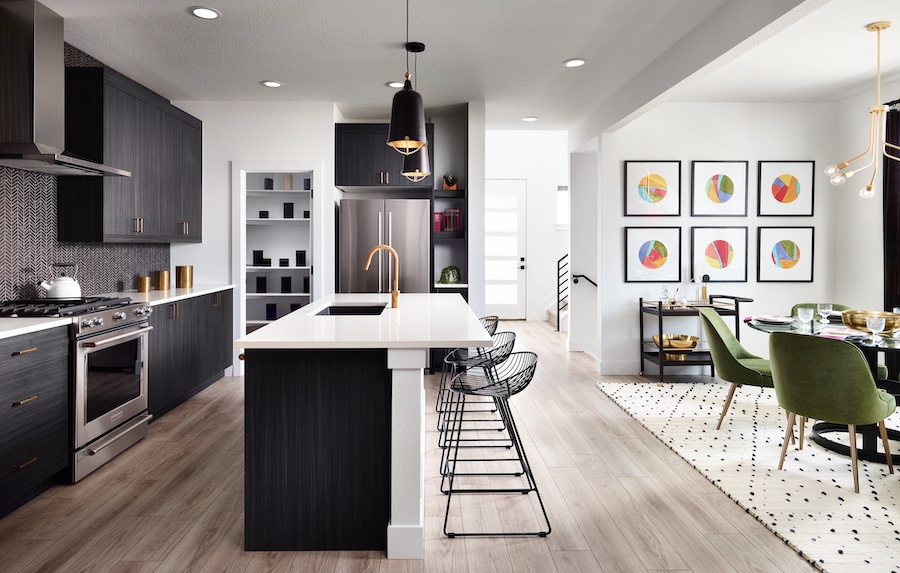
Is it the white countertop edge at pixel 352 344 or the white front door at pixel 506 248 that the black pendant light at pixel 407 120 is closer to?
the white countertop edge at pixel 352 344

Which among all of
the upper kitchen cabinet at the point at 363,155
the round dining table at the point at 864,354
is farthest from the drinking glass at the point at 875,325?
the upper kitchen cabinet at the point at 363,155

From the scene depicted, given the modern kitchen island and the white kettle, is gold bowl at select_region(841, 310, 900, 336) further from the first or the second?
the white kettle

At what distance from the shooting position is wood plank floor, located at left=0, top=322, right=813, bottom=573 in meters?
2.38

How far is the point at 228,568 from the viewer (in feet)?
7.66

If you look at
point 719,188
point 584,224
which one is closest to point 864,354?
point 719,188

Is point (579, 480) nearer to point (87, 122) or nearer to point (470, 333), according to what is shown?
point (470, 333)

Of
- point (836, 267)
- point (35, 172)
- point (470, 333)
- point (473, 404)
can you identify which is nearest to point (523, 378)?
point (470, 333)

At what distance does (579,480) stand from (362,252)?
138 inches

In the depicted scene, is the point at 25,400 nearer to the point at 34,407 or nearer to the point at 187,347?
the point at 34,407

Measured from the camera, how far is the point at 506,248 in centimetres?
1090

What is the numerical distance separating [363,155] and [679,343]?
3625 millimetres

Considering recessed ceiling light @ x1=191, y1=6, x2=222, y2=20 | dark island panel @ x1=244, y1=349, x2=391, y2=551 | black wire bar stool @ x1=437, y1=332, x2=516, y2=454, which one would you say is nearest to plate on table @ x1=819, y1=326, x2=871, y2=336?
black wire bar stool @ x1=437, y1=332, x2=516, y2=454

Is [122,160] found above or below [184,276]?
above

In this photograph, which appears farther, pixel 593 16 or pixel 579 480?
pixel 593 16
